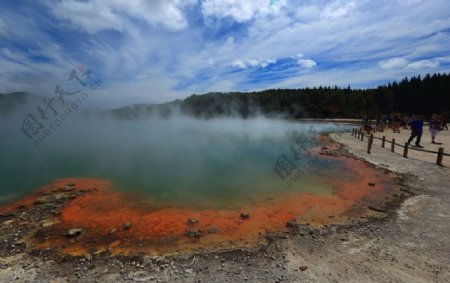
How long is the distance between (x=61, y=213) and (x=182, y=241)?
3709 millimetres

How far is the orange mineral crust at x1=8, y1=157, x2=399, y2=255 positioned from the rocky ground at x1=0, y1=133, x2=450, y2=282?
0.34 m

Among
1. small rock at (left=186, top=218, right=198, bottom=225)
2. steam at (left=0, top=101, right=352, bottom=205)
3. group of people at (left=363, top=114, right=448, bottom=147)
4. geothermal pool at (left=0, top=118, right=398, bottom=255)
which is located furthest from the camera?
group of people at (left=363, top=114, right=448, bottom=147)

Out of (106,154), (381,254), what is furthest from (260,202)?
(106,154)

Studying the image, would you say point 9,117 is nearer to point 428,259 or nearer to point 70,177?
point 70,177

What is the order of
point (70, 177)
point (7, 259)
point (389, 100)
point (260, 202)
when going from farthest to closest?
point (389, 100), point (70, 177), point (260, 202), point (7, 259)

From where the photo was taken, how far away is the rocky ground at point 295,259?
4.11m

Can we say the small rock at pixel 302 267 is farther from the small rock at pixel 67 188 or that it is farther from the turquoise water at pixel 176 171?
the small rock at pixel 67 188

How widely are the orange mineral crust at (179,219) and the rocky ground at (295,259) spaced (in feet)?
1.10

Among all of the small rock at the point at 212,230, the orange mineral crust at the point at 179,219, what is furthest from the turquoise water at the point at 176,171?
the small rock at the point at 212,230

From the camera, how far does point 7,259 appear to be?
471 centimetres

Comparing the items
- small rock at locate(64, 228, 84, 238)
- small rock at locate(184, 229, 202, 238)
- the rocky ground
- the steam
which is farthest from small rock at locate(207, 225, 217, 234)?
small rock at locate(64, 228, 84, 238)

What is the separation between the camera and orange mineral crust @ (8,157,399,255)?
5277 mm

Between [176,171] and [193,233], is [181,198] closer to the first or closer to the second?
[193,233]

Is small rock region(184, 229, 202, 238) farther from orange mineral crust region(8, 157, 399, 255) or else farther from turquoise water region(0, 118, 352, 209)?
turquoise water region(0, 118, 352, 209)
